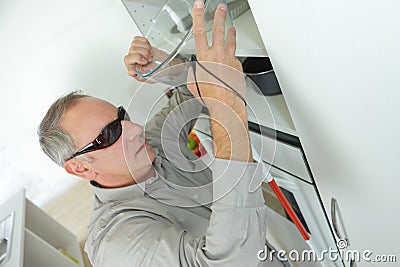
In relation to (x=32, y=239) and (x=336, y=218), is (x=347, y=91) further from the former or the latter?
(x=32, y=239)

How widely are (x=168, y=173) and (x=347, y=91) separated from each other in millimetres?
730

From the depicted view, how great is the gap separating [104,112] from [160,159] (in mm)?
248

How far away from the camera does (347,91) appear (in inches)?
28.4

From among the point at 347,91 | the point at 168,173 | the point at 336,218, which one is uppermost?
the point at 347,91

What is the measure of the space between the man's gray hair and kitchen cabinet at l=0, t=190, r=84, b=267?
76 cm

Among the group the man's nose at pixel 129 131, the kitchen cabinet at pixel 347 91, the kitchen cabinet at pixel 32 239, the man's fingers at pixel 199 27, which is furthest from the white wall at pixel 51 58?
the kitchen cabinet at pixel 347 91

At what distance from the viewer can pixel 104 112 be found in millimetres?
1202

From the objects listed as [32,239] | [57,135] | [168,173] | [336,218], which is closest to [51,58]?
[57,135]

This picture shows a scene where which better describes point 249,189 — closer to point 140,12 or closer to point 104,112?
point 104,112

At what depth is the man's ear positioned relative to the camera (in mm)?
1200

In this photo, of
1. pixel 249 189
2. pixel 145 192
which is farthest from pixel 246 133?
pixel 145 192

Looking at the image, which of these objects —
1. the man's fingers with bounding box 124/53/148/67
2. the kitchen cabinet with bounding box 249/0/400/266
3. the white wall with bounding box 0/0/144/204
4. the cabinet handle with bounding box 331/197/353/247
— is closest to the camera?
the kitchen cabinet with bounding box 249/0/400/266

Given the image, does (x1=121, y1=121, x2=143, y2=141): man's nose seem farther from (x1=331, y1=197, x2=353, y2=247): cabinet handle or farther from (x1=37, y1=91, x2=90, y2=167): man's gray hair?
(x1=331, y1=197, x2=353, y2=247): cabinet handle

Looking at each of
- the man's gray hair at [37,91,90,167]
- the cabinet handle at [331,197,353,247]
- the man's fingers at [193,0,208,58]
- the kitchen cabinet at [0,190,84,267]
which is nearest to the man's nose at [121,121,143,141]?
the man's gray hair at [37,91,90,167]
